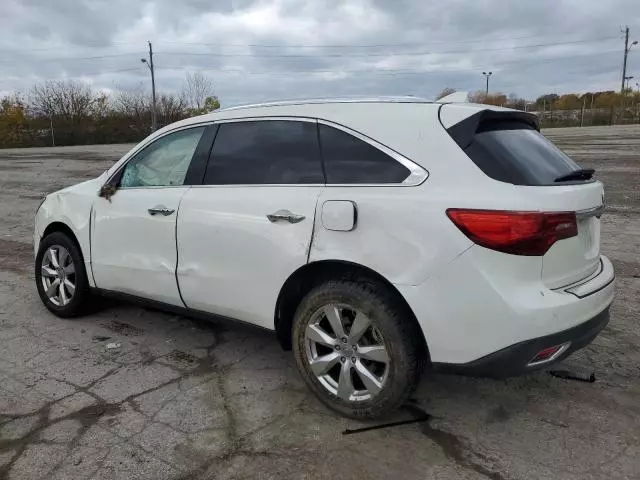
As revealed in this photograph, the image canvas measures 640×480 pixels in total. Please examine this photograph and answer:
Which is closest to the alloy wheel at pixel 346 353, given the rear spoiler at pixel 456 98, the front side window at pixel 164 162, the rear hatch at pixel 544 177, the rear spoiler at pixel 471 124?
the rear hatch at pixel 544 177

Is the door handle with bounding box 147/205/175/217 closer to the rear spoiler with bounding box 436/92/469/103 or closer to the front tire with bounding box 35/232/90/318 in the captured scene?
the front tire with bounding box 35/232/90/318

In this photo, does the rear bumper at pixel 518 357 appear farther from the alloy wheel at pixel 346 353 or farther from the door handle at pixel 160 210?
the door handle at pixel 160 210

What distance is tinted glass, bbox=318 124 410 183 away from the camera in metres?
2.97

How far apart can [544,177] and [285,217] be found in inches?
55.0

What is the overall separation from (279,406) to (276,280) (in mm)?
753

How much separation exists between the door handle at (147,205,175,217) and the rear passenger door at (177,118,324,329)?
125 millimetres

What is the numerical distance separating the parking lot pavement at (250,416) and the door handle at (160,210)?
103 centimetres

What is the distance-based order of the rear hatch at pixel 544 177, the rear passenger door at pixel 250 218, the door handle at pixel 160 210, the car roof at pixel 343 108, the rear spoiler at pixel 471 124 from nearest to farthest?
the rear hatch at pixel 544 177, the rear spoiler at pixel 471 124, the car roof at pixel 343 108, the rear passenger door at pixel 250 218, the door handle at pixel 160 210

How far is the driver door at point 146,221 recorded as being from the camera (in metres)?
3.88

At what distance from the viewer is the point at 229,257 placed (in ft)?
Answer: 11.4

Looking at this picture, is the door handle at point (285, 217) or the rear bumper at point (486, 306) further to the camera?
the door handle at point (285, 217)

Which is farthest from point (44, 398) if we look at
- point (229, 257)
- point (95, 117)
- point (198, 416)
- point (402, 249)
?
point (95, 117)

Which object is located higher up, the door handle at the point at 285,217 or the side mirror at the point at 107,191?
the side mirror at the point at 107,191

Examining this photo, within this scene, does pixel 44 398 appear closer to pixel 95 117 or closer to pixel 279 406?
pixel 279 406
